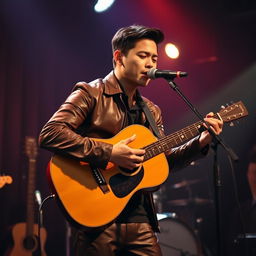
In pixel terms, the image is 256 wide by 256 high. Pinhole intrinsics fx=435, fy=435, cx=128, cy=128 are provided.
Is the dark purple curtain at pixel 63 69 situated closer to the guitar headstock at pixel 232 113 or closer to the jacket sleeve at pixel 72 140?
the jacket sleeve at pixel 72 140

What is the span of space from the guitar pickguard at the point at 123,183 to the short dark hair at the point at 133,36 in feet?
→ 3.39

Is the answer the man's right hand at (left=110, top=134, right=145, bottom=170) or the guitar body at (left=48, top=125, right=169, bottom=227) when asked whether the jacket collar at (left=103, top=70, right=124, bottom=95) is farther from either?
the man's right hand at (left=110, top=134, right=145, bottom=170)

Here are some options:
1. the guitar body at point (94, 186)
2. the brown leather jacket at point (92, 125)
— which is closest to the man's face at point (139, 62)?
the brown leather jacket at point (92, 125)

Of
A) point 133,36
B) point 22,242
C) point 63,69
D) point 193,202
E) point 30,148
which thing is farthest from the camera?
point 193,202

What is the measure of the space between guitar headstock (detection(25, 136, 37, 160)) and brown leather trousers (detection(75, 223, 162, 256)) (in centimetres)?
323

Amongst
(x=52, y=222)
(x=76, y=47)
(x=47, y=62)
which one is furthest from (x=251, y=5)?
(x=52, y=222)

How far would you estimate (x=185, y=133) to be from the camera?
3414 mm

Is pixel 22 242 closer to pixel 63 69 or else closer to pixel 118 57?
pixel 63 69

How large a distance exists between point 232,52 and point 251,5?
0.88 meters

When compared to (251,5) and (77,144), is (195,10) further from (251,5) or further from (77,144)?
(77,144)

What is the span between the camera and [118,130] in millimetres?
3229

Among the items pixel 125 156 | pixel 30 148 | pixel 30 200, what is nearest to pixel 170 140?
pixel 125 156

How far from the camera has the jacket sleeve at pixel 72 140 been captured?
2891mm

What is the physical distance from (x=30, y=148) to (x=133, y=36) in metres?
3.10
